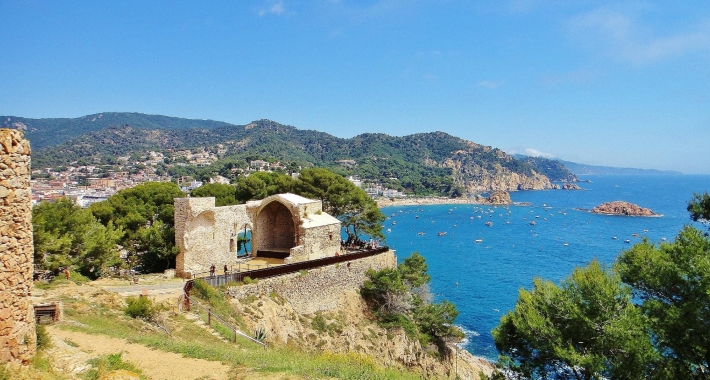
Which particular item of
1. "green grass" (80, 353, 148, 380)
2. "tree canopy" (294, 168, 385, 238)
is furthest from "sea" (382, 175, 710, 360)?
"green grass" (80, 353, 148, 380)

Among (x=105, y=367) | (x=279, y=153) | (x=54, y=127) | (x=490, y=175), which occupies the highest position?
(x=54, y=127)

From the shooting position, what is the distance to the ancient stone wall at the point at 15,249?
18.0ft

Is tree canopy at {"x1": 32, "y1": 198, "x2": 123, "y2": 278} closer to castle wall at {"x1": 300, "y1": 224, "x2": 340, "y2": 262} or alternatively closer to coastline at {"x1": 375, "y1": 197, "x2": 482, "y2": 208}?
castle wall at {"x1": 300, "y1": 224, "x2": 340, "y2": 262}

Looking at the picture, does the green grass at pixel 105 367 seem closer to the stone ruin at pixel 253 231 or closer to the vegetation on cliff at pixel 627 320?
the vegetation on cliff at pixel 627 320

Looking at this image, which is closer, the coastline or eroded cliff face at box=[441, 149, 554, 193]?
the coastline

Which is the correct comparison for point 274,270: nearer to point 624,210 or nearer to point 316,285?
point 316,285

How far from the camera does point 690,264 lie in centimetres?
998

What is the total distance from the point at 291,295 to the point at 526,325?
988cm

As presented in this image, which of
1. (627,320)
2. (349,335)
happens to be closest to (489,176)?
(349,335)

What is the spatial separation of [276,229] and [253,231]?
2.05 m

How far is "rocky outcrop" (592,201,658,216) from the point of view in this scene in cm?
9075

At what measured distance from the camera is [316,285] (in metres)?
19.2

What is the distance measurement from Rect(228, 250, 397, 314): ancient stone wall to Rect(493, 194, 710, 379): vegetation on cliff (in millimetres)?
8829

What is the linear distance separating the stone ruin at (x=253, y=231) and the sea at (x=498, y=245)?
13420mm
